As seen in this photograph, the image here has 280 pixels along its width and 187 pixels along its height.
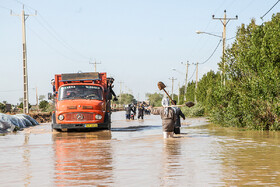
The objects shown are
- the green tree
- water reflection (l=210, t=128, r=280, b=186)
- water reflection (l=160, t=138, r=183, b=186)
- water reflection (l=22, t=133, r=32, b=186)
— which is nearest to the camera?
water reflection (l=210, t=128, r=280, b=186)

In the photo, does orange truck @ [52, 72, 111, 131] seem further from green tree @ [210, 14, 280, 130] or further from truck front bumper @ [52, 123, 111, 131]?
green tree @ [210, 14, 280, 130]

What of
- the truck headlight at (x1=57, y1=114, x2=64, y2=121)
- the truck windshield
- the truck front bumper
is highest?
the truck windshield

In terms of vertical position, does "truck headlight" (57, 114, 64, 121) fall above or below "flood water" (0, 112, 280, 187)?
above

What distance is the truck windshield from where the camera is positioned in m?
20.8

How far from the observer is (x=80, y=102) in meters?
20.0

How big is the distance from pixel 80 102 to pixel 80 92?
1053 millimetres

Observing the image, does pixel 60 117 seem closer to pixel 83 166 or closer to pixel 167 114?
pixel 167 114

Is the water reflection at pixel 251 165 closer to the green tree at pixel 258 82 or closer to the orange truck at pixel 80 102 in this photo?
the green tree at pixel 258 82

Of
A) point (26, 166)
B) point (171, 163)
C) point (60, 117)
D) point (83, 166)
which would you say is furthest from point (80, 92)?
point (171, 163)

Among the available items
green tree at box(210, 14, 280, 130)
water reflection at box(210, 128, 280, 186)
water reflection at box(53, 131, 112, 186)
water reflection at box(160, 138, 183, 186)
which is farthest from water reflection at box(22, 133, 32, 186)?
green tree at box(210, 14, 280, 130)

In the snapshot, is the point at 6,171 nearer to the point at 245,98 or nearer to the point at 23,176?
the point at 23,176

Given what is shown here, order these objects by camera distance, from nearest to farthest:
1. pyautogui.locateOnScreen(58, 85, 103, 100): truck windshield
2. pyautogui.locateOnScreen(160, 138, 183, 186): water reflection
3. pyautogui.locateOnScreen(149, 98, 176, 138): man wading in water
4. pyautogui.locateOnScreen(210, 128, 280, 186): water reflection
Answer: pyautogui.locateOnScreen(210, 128, 280, 186): water reflection
pyautogui.locateOnScreen(160, 138, 183, 186): water reflection
pyautogui.locateOnScreen(149, 98, 176, 138): man wading in water
pyautogui.locateOnScreen(58, 85, 103, 100): truck windshield

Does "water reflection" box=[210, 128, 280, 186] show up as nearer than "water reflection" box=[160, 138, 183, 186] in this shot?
Yes

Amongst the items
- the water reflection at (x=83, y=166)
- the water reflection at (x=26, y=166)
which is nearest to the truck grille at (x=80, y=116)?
the water reflection at (x=83, y=166)
